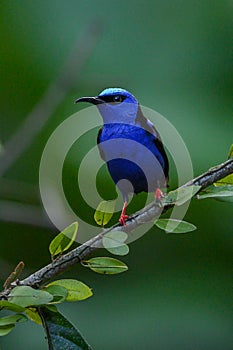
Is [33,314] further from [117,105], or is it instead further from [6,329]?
[117,105]

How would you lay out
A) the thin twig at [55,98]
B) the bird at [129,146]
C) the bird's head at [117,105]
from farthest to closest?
the thin twig at [55,98] < the bird's head at [117,105] < the bird at [129,146]

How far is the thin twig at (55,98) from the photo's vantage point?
147 centimetres

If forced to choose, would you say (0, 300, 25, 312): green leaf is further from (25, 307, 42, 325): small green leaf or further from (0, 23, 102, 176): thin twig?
(0, 23, 102, 176): thin twig

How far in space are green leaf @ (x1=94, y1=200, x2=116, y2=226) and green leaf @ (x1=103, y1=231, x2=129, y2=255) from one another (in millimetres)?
39

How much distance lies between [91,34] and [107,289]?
3.19 feet

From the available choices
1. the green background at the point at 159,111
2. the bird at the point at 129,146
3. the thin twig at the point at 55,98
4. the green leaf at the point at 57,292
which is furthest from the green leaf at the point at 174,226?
the green background at the point at 159,111

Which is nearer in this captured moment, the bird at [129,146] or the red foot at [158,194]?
the red foot at [158,194]

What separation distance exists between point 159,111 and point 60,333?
4.54ft

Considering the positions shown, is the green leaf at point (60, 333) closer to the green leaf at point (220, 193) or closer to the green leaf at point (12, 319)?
the green leaf at point (12, 319)

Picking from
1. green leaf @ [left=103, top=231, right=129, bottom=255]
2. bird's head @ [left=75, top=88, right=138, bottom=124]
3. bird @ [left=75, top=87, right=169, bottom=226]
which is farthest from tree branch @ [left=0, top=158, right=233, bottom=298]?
bird's head @ [left=75, top=88, right=138, bottom=124]

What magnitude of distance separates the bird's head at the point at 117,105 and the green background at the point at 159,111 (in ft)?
2.20

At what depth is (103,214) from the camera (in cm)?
79

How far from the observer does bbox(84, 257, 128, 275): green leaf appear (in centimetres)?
73

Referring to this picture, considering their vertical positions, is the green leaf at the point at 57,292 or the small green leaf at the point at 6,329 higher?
the green leaf at the point at 57,292
